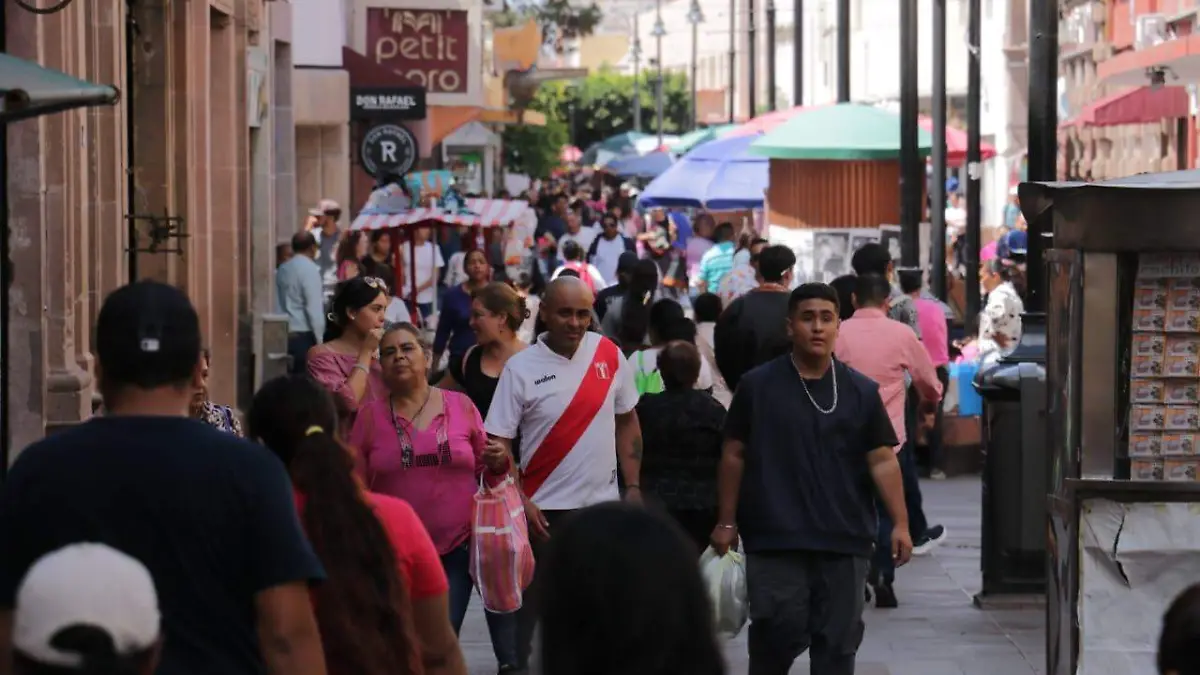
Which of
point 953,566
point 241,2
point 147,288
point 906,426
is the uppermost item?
point 241,2

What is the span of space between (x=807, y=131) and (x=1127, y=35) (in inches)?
812

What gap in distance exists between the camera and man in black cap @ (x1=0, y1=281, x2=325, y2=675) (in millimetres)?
4293

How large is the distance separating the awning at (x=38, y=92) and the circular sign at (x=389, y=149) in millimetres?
18531

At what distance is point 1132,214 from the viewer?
781 cm

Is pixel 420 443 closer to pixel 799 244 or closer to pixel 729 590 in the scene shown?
pixel 729 590

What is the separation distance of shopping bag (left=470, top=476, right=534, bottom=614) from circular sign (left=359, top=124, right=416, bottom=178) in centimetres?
1760

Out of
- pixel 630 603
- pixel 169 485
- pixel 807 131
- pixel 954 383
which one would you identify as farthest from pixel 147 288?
pixel 807 131

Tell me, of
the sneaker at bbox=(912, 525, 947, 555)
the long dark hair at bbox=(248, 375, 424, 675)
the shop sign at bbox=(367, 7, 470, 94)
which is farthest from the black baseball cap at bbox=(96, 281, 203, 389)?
the shop sign at bbox=(367, 7, 470, 94)

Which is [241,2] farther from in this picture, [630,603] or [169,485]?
[630,603]

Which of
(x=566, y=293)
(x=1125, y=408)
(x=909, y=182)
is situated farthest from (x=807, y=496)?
(x=909, y=182)

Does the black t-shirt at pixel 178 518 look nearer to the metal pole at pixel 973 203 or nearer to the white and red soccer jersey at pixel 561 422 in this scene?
the white and red soccer jersey at pixel 561 422

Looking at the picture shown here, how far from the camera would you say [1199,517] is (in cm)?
791

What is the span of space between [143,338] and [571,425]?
457 cm

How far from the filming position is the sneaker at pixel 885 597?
1167 centimetres
